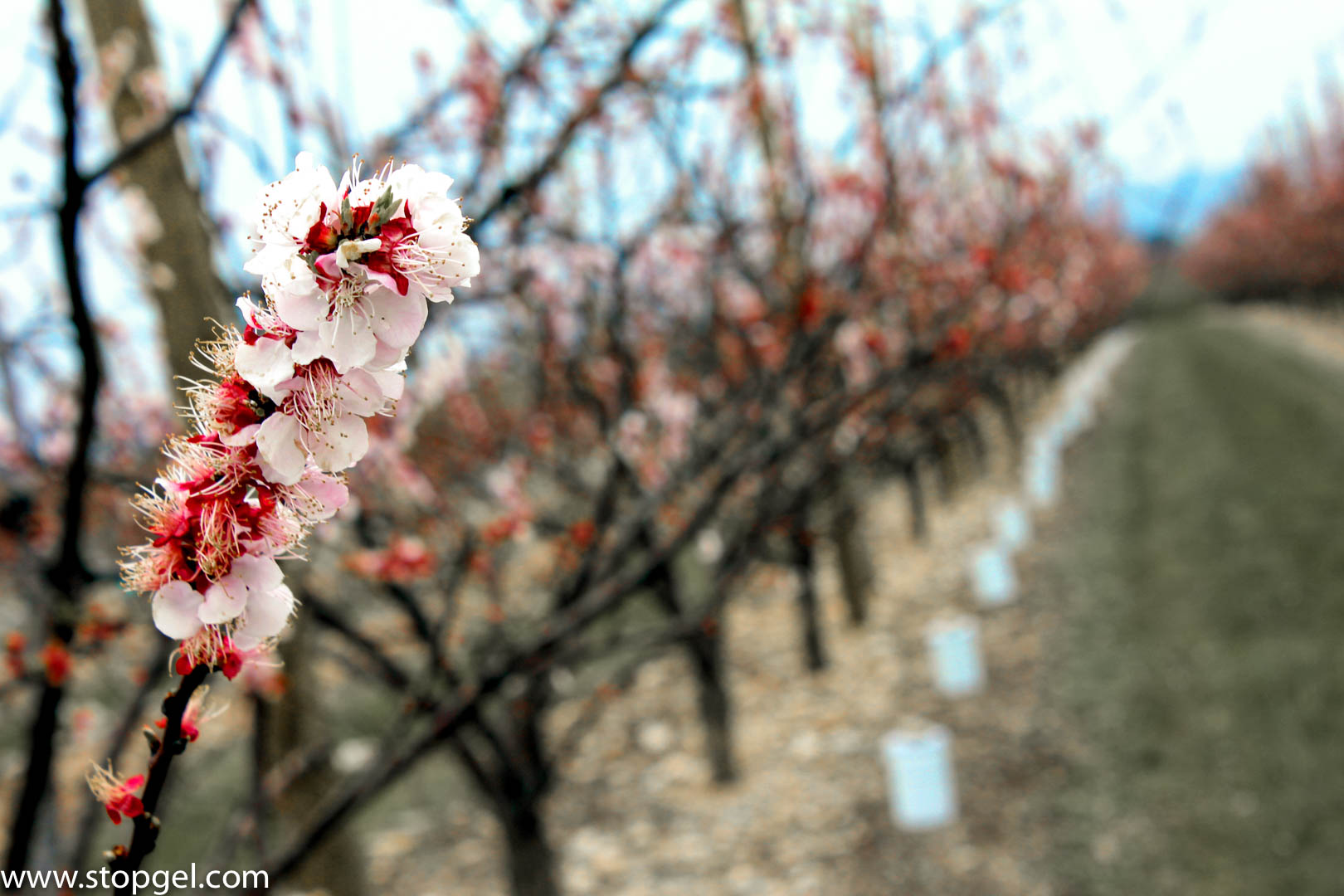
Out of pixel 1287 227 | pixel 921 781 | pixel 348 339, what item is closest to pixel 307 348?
pixel 348 339

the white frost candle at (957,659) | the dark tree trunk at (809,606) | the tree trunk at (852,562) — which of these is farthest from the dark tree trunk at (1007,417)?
the white frost candle at (957,659)

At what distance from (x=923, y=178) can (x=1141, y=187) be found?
2.85m

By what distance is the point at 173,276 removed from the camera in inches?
125

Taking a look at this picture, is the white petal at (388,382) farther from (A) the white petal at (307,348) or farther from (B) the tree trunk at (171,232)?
(B) the tree trunk at (171,232)

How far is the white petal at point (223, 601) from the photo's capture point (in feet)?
2.56

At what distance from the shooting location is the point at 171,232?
124 inches

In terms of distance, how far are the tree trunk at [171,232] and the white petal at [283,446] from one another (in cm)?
251

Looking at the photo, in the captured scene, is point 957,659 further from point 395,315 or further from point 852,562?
point 395,315

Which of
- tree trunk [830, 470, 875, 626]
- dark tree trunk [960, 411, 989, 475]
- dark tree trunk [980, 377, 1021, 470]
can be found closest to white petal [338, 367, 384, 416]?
tree trunk [830, 470, 875, 626]

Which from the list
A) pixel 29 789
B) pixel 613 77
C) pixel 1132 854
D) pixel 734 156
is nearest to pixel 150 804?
pixel 29 789

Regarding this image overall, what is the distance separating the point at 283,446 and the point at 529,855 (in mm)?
3814

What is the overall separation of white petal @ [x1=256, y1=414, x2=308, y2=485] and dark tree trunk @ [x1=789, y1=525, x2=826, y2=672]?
23.7 feet

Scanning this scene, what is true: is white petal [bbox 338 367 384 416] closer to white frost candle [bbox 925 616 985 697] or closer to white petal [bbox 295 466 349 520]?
white petal [bbox 295 466 349 520]

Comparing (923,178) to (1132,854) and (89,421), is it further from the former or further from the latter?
(89,421)
